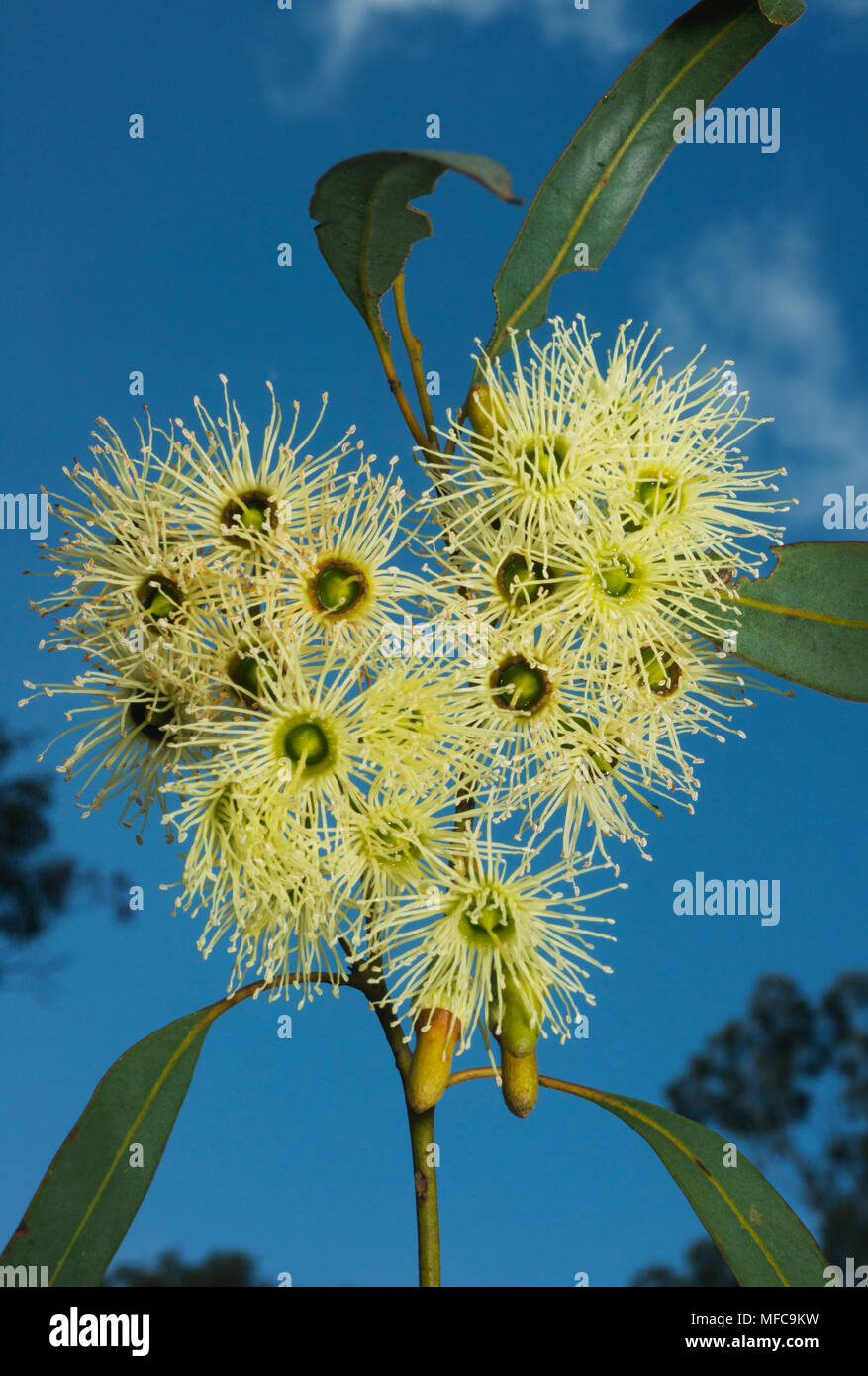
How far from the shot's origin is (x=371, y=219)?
4.48ft

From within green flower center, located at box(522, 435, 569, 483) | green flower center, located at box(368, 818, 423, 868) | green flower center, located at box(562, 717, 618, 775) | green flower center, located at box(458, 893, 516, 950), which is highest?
green flower center, located at box(522, 435, 569, 483)

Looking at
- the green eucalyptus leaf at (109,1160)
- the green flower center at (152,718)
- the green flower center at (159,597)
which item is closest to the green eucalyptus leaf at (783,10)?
the green flower center at (159,597)

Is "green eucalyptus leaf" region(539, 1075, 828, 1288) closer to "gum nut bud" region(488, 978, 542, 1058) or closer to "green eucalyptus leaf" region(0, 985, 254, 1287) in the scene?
"gum nut bud" region(488, 978, 542, 1058)

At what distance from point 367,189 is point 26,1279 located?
1.34 metres

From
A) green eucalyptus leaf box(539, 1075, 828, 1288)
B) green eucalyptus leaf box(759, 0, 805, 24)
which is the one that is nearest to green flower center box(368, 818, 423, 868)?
green eucalyptus leaf box(539, 1075, 828, 1288)

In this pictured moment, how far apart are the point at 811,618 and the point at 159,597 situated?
31.7 inches

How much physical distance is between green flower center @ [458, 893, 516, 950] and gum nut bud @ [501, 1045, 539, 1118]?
111 millimetres

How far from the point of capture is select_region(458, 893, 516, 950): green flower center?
1270 mm

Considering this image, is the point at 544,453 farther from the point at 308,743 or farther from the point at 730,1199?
the point at 730,1199

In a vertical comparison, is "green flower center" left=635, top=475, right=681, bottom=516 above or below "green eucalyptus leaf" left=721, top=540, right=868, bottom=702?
above
